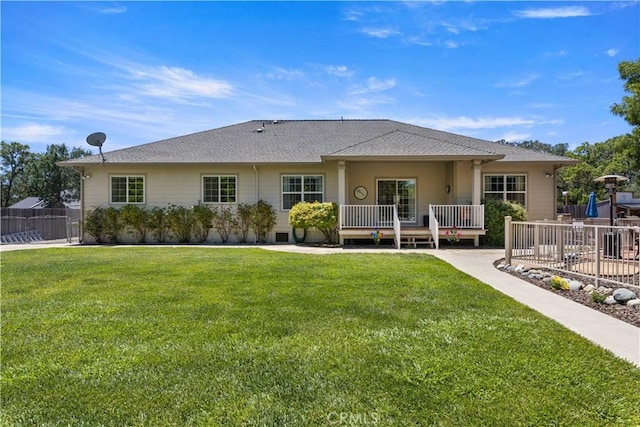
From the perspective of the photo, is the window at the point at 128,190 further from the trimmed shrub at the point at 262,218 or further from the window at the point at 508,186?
the window at the point at 508,186

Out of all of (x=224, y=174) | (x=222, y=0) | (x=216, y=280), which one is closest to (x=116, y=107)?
(x=224, y=174)

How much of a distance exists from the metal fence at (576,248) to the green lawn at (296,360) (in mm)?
2564

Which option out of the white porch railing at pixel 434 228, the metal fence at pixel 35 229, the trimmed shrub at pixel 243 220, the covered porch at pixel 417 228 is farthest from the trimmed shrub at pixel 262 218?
the metal fence at pixel 35 229

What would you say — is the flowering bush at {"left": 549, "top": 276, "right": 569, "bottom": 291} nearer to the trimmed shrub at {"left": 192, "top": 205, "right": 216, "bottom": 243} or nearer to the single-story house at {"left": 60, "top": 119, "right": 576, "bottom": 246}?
the single-story house at {"left": 60, "top": 119, "right": 576, "bottom": 246}

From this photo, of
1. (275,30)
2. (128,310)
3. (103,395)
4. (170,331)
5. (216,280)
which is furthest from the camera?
(275,30)

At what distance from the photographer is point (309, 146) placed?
652 inches

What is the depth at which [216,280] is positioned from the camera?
6715 millimetres

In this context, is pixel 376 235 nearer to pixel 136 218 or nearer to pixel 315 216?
pixel 315 216

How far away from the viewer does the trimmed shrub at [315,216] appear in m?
13.6

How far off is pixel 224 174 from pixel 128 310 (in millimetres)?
11119

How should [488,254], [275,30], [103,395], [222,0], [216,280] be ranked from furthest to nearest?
[275,30] → [488,254] → [222,0] → [216,280] → [103,395]

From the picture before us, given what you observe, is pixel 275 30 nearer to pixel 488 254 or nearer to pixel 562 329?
pixel 488 254

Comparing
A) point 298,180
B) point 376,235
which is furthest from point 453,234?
point 298,180

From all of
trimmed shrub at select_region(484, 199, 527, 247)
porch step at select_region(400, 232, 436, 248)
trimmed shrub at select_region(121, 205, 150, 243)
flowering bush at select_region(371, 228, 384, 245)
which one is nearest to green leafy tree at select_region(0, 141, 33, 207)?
trimmed shrub at select_region(121, 205, 150, 243)
